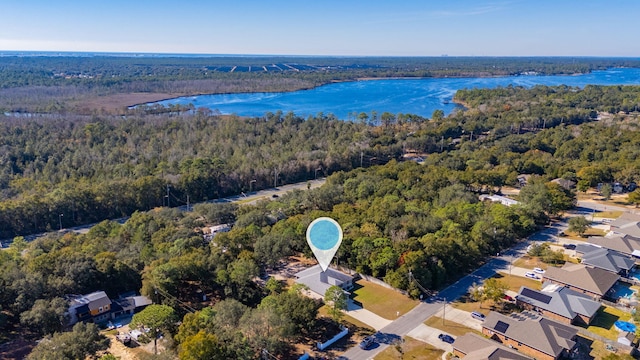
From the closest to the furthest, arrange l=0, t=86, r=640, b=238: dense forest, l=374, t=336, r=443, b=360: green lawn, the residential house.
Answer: l=374, t=336, r=443, b=360: green lawn
the residential house
l=0, t=86, r=640, b=238: dense forest

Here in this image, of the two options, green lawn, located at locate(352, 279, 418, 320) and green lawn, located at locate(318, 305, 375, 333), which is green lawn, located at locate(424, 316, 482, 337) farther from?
green lawn, located at locate(318, 305, 375, 333)

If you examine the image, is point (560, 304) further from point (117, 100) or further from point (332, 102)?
point (117, 100)

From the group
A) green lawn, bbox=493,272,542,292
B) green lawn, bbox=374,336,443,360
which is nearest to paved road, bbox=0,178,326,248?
green lawn, bbox=493,272,542,292

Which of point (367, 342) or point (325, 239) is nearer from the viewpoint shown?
point (367, 342)

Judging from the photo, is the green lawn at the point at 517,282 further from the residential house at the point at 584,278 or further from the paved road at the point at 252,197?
the paved road at the point at 252,197

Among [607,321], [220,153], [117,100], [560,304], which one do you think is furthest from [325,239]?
[117,100]
